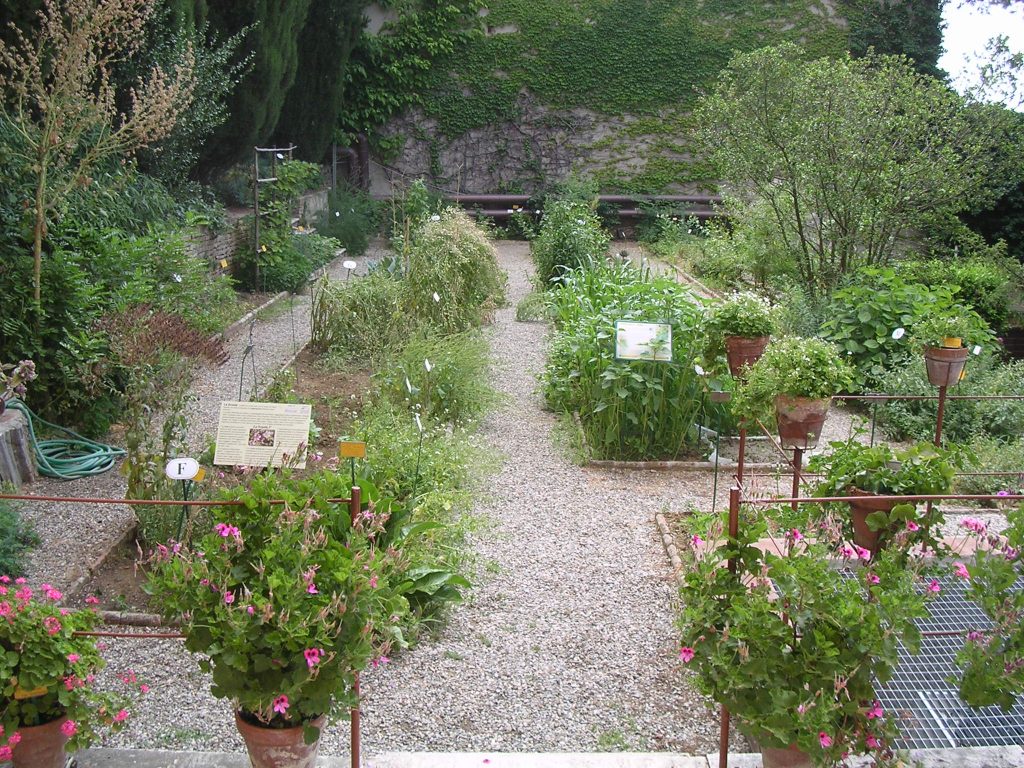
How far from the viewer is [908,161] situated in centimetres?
786

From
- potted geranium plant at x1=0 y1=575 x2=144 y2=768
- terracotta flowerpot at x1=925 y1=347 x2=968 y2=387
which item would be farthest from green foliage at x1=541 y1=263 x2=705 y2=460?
potted geranium plant at x1=0 y1=575 x2=144 y2=768

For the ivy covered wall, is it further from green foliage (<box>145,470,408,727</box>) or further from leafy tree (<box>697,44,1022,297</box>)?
green foliage (<box>145,470,408,727</box>)

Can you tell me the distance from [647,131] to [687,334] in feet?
39.9

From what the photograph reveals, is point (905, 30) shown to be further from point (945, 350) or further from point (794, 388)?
point (794, 388)

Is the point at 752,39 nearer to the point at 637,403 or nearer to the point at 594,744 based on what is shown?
the point at 637,403

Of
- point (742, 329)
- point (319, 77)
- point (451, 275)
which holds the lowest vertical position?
point (742, 329)

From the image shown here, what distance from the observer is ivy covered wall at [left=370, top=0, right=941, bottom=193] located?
54.3 ft

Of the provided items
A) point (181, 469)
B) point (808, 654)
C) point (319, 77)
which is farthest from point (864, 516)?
point (319, 77)

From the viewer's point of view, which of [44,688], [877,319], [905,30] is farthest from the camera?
[905,30]

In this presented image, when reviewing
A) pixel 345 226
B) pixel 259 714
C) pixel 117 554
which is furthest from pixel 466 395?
pixel 345 226

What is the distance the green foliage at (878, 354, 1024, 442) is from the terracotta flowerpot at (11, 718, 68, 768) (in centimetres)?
516

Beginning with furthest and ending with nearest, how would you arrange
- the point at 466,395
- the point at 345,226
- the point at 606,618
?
the point at 345,226, the point at 466,395, the point at 606,618

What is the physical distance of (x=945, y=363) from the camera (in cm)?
464

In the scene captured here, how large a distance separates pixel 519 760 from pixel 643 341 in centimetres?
320
